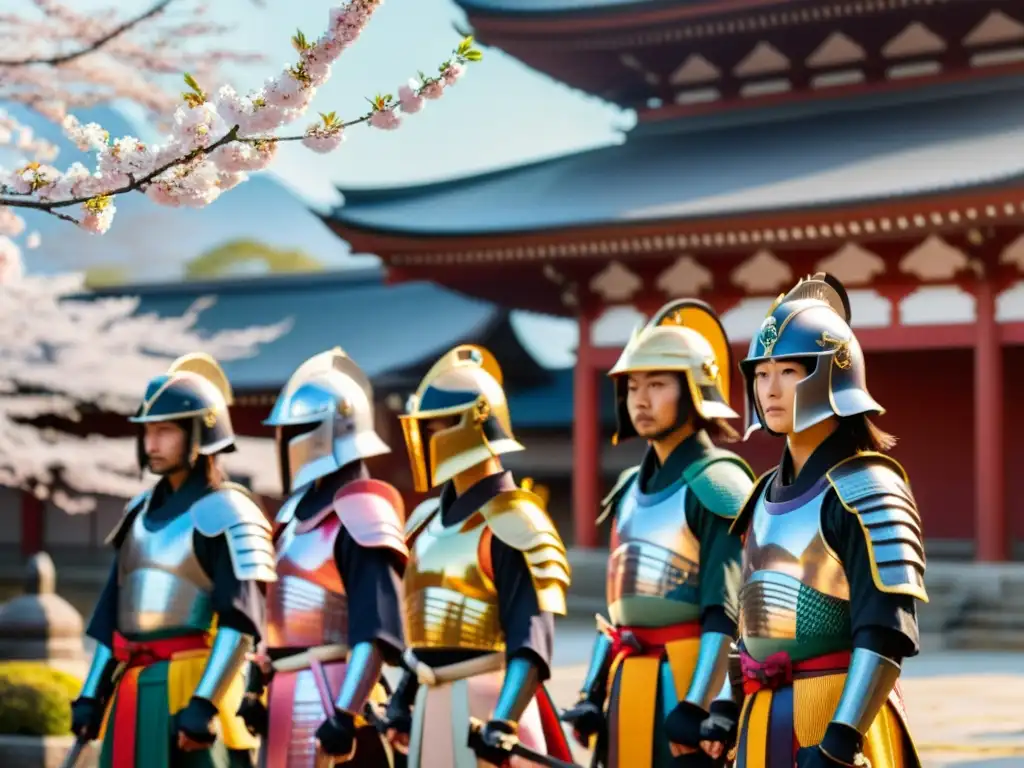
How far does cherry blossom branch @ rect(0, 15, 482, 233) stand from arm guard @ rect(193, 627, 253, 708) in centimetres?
177

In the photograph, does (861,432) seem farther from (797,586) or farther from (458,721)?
(458,721)

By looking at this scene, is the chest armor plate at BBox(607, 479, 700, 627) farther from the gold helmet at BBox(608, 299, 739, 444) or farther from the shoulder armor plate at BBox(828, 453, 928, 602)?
the shoulder armor plate at BBox(828, 453, 928, 602)

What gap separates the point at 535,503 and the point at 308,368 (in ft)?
3.91

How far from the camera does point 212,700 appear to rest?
5254 millimetres

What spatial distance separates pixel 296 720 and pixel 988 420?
1108cm

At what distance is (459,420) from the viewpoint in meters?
5.18

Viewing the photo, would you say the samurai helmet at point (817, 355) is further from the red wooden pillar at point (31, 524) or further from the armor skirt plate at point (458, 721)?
the red wooden pillar at point (31, 524)

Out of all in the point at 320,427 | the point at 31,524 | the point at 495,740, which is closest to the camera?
the point at 495,740

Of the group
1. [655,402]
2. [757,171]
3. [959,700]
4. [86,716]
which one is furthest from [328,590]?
[757,171]

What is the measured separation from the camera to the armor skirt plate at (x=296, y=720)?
5.25 m

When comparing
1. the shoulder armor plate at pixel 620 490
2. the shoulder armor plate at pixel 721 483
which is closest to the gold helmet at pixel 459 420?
the shoulder armor plate at pixel 620 490

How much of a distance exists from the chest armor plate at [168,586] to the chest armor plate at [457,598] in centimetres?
93

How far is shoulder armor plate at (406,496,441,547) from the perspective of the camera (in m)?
5.37

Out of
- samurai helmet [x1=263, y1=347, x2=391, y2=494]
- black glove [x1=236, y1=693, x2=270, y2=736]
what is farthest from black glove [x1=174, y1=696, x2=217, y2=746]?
samurai helmet [x1=263, y1=347, x2=391, y2=494]
